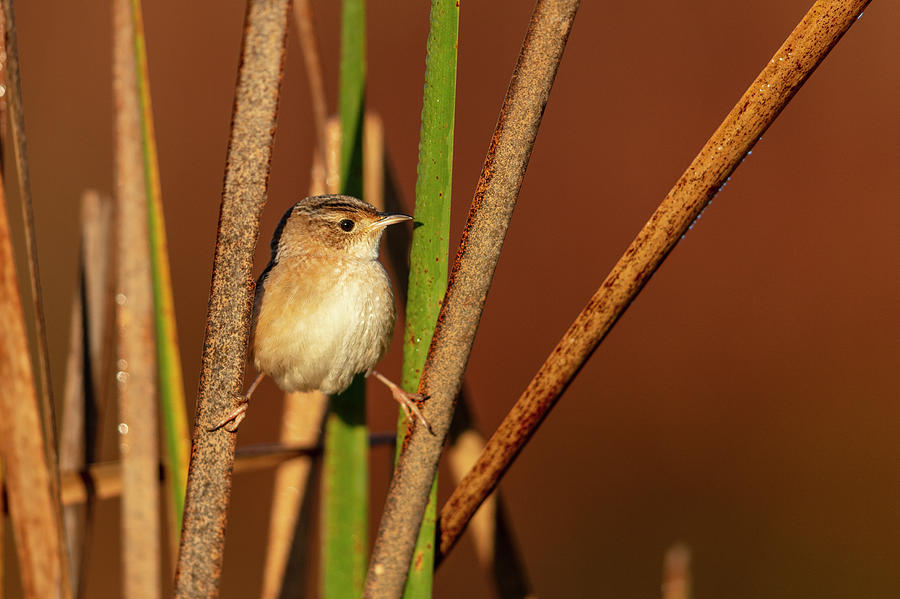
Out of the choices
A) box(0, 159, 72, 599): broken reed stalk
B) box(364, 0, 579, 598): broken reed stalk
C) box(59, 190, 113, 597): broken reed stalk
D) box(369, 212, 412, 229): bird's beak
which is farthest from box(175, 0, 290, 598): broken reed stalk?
box(59, 190, 113, 597): broken reed stalk

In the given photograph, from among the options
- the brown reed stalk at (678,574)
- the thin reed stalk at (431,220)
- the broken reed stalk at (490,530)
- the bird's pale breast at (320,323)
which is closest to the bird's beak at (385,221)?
the bird's pale breast at (320,323)

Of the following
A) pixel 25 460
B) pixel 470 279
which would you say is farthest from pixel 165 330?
pixel 470 279

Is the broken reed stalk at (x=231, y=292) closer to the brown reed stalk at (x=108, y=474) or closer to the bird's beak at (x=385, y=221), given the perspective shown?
the brown reed stalk at (x=108, y=474)

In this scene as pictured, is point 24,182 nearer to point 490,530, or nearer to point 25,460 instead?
point 25,460

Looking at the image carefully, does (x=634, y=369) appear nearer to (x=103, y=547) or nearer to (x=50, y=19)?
(x=103, y=547)

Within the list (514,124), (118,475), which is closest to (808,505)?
(118,475)

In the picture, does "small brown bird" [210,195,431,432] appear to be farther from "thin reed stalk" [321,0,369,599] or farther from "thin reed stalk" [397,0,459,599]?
"thin reed stalk" [397,0,459,599]
